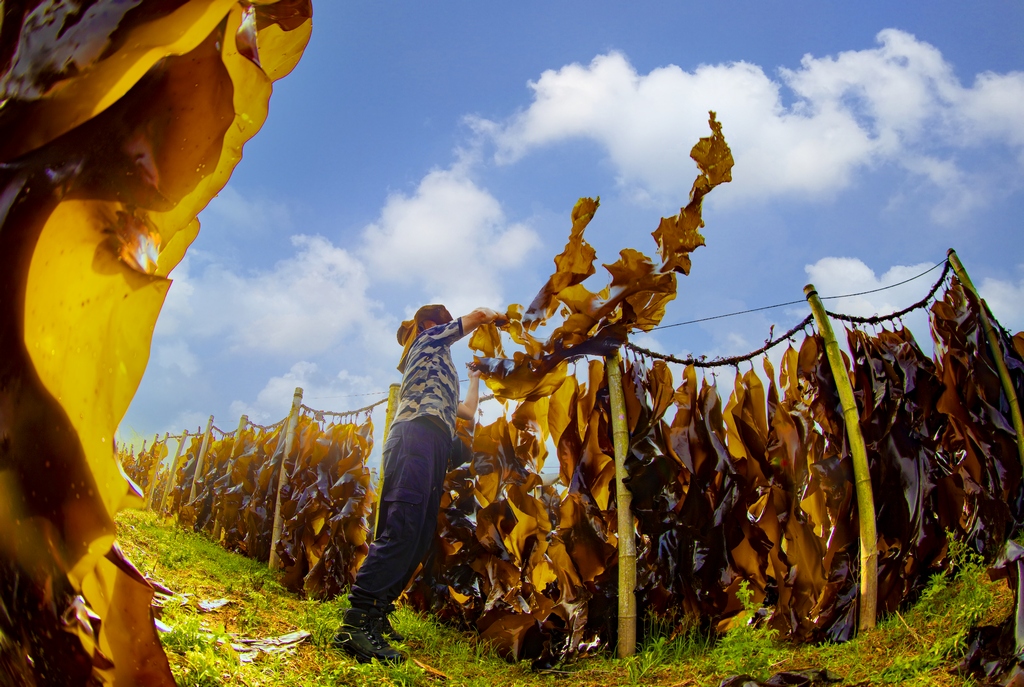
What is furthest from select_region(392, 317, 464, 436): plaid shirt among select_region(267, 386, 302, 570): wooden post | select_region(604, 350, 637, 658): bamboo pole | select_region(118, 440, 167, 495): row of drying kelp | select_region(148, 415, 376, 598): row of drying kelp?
select_region(118, 440, 167, 495): row of drying kelp

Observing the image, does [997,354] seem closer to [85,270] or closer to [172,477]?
[85,270]

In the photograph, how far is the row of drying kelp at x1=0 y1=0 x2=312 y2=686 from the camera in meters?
0.71

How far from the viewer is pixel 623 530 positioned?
2592mm

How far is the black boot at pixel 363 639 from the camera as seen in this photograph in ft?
7.80

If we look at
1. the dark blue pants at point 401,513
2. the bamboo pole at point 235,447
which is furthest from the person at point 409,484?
the bamboo pole at point 235,447

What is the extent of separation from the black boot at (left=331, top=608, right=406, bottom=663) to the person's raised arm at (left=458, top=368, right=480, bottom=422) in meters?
1.02

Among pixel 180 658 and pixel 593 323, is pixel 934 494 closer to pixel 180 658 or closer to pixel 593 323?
pixel 593 323

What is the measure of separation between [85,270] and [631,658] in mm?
2341

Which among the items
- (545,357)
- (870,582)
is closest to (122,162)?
(545,357)

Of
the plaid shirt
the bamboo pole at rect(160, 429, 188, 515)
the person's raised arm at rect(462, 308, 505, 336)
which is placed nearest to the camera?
the plaid shirt

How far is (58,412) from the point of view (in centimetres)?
74

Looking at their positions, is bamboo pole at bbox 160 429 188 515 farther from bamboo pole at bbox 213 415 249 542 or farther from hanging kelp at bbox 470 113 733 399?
hanging kelp at bbox 470 113 733 399

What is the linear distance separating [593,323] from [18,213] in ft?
7.59

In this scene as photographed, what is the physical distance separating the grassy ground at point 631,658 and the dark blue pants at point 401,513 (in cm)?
29
